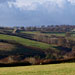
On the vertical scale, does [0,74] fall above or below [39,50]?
above

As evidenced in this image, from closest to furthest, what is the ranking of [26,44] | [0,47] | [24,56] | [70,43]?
1. [24,56]
2. [0,47]
3. [26,44]
4. [70,43]

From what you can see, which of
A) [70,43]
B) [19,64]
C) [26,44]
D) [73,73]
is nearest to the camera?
[73,73]

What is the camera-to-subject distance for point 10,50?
95.9 m

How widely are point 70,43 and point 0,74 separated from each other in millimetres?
107823

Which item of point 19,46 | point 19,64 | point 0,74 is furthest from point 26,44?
point 0,74

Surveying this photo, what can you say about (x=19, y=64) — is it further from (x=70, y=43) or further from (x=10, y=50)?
(x=70, y=43)

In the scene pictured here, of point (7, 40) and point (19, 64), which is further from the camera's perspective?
point (7, 40)

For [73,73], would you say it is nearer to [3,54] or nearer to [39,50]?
[3,54]

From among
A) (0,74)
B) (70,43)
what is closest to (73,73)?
(0,74)

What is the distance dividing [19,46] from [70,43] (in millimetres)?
33990

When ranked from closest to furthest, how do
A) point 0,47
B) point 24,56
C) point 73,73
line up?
point 73,73 → point 24,56 → point 0,47

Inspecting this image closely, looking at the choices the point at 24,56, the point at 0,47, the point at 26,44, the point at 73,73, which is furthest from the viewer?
the point at 26,44

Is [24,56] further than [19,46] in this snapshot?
No

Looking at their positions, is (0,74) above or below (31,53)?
above
